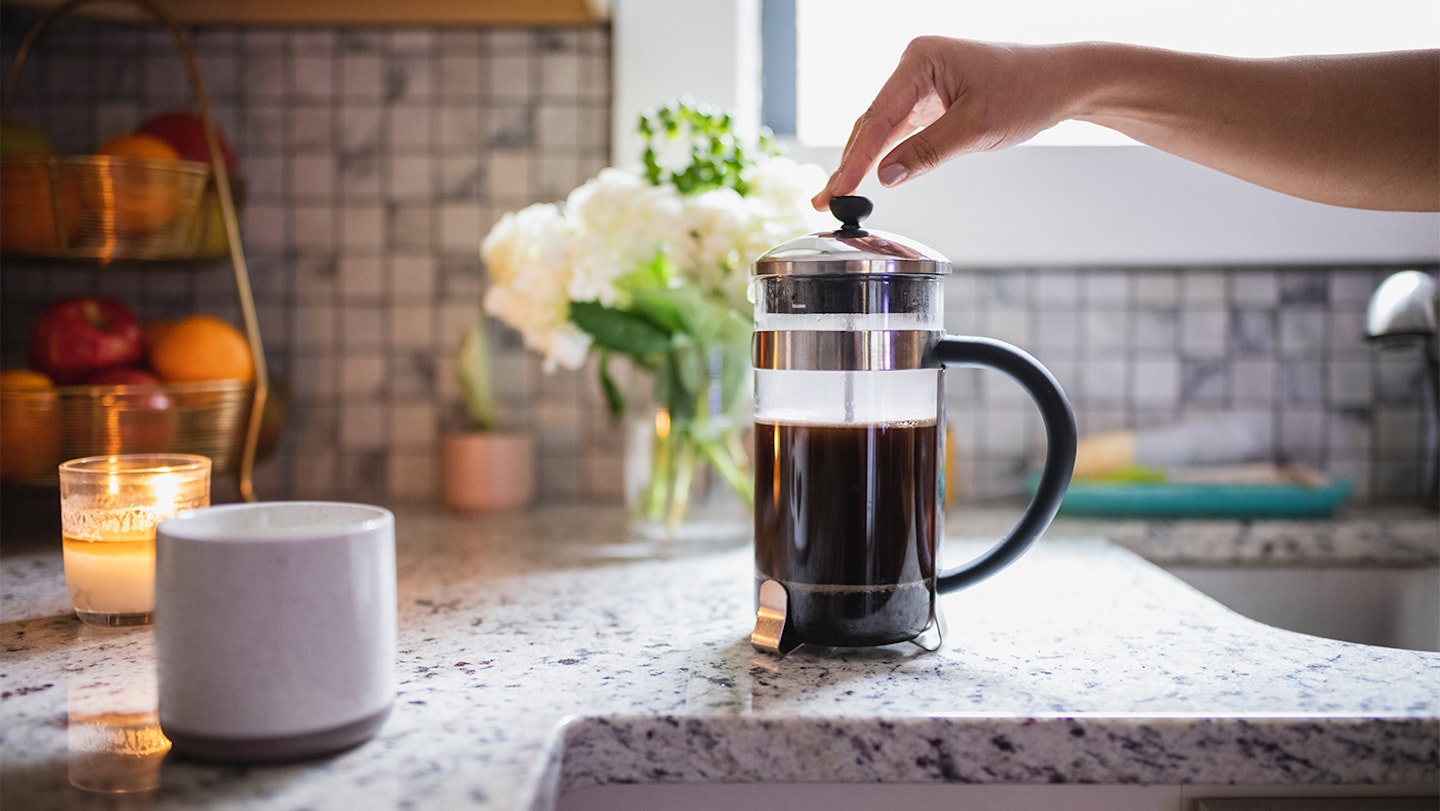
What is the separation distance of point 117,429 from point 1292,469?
4.11ft

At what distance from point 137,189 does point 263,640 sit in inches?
26.8

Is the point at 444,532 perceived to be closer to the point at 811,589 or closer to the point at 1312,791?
the point at 811,589

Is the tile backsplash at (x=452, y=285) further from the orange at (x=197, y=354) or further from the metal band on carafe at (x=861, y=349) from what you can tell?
the metal band on carafe at (x=861, y=349)

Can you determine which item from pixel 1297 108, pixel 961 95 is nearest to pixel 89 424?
pixel 961 95

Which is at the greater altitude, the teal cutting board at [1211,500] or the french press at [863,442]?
the french press at [863,442]

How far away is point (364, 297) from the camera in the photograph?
1.26m

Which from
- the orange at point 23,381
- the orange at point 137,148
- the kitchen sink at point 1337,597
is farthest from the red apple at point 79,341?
the kitchen sink at point 1337,597

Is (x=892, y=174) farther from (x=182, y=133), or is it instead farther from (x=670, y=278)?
(x=182, y=133)

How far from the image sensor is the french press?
2.02 feet

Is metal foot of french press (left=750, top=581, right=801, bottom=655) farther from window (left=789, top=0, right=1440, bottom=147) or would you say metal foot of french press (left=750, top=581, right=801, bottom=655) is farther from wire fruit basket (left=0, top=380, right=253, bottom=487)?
window (left=789, top=0, right=1440, bottom=147)

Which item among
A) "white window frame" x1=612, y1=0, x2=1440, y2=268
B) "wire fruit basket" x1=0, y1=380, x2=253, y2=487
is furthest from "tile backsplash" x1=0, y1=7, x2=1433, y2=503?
"wire fruit basket" x1=0, y1=380, x2=253, y2=487

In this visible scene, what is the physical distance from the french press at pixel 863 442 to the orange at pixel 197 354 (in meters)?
0.63

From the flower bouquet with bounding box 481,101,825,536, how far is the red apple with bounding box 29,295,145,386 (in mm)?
357

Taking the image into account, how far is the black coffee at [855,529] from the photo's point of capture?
0.63 meters
